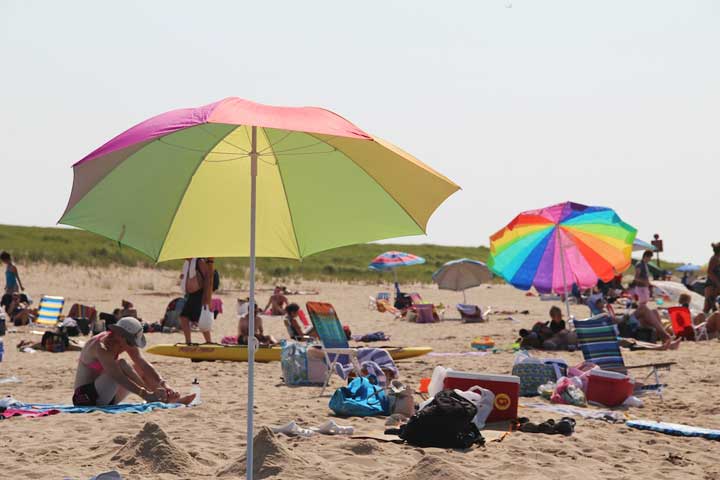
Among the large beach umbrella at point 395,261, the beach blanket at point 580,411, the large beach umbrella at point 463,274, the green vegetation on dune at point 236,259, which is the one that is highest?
the green vegetation on dune at point 236,259

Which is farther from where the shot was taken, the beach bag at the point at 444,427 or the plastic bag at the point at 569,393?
the plastic bag at the point at 569,393

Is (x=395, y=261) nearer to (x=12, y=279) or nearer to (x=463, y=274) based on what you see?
(x=463, y=274)

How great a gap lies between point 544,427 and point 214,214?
3191 millimetres

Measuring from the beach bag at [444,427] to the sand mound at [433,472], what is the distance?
1.00m

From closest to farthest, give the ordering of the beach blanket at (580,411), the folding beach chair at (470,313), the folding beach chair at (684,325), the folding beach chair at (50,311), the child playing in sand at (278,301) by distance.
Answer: the beach blanket at (580,411), the folding beach chair at (684,325), the folding beach chair at (50,311), the child playing in sand at (278,301), the folding beach chair at (470,313)

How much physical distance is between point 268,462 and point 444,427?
1.36 metres

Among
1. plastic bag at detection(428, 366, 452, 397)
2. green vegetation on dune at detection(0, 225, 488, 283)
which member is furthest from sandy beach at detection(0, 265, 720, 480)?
green vegetation on dune at detection(0, 225, 488, 283)

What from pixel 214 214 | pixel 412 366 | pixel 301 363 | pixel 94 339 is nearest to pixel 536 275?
pixel 412 366

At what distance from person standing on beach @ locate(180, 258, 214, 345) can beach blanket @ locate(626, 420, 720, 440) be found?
654cm

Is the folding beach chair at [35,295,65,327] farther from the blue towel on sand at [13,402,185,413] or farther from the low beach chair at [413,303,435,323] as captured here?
the blue towel on sand at [13,402,185,413]

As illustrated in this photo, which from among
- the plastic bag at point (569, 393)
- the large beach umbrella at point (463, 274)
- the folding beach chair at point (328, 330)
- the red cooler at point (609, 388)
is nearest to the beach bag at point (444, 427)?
the plastic bag at point (569, 393)

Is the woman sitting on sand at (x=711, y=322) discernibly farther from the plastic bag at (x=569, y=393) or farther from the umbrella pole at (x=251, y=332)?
the umbrella pole at (x=251, y=332)

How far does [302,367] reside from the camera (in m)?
9.49

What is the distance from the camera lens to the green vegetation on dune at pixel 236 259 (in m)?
39.8
